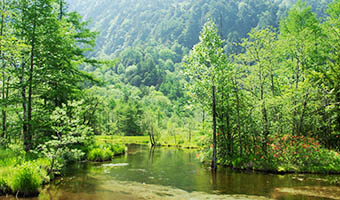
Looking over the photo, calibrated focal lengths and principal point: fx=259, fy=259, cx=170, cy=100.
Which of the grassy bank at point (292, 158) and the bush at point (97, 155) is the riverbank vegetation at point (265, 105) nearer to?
the grassy bank at point (292, 158)

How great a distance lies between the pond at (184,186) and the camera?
1213 centimetres

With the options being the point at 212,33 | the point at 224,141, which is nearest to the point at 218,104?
the point at 224,141

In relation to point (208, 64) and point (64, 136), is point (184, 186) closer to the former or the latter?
point (64, 136)

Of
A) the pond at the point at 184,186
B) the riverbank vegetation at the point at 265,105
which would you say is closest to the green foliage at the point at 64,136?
the pond at the point at 184,186

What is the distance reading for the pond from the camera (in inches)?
478

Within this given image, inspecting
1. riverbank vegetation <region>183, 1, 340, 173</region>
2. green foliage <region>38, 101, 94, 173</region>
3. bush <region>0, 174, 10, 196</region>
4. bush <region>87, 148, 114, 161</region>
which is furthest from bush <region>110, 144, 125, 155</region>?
bush <region>0, 174, 10, 196</region>

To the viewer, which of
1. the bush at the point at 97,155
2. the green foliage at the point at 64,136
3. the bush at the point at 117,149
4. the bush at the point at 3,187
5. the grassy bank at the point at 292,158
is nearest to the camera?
A: the bush at the point at 3,187

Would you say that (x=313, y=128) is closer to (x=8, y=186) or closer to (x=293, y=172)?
(x=293, y=172)

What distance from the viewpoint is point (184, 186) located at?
47.7ft

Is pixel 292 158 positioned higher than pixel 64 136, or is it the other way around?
pixel 64 136

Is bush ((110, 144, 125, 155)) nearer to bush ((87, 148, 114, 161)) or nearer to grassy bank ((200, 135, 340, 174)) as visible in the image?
bush ((87, 148, 114, 161))

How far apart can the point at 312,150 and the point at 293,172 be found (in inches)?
81.0

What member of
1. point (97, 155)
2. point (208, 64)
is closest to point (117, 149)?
point (97, 155)

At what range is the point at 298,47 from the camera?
2075cm
